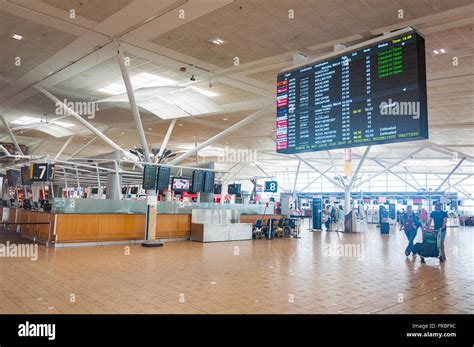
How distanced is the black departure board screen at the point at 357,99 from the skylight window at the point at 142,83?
5.52 m

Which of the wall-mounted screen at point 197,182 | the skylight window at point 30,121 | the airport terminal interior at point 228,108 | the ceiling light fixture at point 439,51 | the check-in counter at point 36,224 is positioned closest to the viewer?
the airport terminal interior at point 228,108

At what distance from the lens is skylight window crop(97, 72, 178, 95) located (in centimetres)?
1250

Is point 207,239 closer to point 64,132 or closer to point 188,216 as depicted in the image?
point 188,216

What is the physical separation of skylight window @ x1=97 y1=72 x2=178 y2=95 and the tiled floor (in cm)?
579

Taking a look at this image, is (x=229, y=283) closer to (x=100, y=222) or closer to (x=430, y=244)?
(x=430, y=244)

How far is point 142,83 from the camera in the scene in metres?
13.3

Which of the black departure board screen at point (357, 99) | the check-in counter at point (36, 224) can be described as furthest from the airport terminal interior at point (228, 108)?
the check-in counter at point (36, 224)

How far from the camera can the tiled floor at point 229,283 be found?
18.2 feet

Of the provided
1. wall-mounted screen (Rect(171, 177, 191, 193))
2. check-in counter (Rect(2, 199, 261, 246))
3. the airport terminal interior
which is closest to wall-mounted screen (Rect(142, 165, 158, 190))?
the airport terminal interior

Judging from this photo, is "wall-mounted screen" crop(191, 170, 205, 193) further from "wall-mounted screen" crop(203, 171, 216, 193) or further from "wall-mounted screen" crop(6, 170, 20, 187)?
"wall-mounted screen" crop(6, 170, 20, 187)

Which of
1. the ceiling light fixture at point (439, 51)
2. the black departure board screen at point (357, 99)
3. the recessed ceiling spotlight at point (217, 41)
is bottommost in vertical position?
the black departure board screen at point (357, 99)

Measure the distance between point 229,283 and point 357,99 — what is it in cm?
431

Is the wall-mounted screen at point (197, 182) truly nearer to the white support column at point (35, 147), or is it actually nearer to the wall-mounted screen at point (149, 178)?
the wall-mounted screen at point (149, 178)
